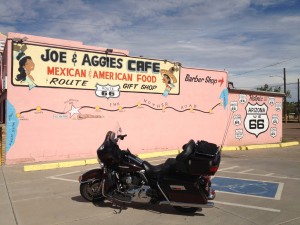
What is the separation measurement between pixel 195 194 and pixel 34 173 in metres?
6.06

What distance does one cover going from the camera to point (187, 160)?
226 inches

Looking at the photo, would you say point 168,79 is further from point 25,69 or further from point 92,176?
point 92,176

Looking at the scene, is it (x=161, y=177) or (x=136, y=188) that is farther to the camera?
(x=136, y=188)

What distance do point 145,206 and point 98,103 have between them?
747 cm

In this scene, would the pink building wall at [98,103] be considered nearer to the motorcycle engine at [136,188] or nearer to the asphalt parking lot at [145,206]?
the asphalt parking lot at [145,206]

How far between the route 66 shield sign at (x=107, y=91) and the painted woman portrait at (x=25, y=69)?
2.46 meters

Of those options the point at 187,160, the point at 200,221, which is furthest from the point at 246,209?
the point at 187,160

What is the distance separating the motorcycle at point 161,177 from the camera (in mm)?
5754

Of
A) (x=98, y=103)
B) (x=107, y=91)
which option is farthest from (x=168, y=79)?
(x=98, y=103)

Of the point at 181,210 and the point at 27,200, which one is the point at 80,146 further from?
the point at 181,210

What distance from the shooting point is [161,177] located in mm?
6016

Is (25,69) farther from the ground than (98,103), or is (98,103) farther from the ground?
(25,69)

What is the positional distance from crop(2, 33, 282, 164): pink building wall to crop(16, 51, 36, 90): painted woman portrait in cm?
3

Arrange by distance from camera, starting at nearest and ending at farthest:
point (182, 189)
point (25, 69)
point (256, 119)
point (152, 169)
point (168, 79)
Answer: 1. point (182, 189)
2. point (152, 169)
3. point (25, 69)
4. point (168, 79)
5. point (256, 119)
